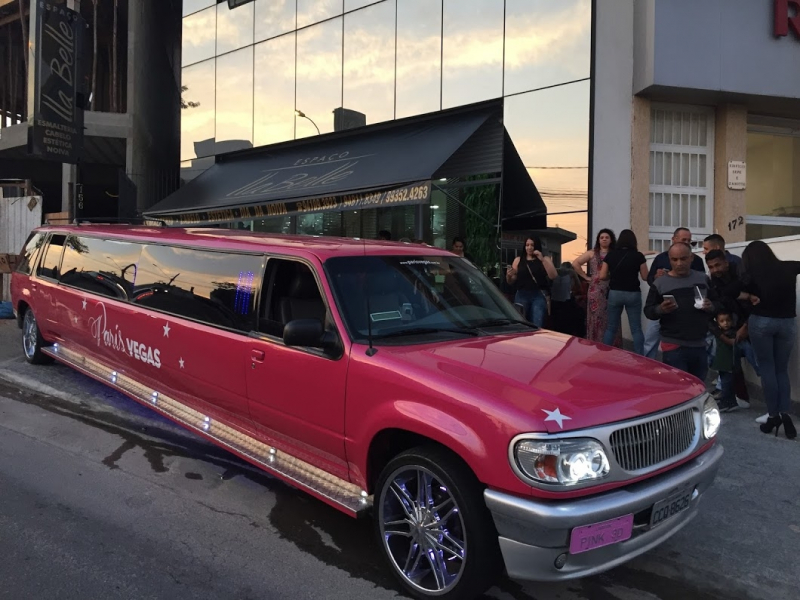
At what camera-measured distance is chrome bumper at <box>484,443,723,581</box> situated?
106 inches

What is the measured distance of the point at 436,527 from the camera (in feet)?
10.1

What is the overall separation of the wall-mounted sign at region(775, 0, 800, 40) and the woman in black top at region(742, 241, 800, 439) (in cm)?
588

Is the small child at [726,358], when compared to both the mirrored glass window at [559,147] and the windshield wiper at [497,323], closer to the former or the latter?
the windshield wiper at [497,323]

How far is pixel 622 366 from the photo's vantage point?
3.54 m

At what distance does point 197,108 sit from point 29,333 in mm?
10984

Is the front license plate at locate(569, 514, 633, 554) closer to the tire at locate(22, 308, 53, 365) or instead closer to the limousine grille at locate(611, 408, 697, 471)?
the limousine grille at locate(611, 408, 697, 471)

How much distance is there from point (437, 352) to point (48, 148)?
606 inches

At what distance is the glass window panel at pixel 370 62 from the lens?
1285cm

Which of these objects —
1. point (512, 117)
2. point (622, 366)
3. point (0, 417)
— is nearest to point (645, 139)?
point (512, 117)

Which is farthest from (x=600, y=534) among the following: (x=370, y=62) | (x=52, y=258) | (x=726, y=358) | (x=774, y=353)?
(x=370, y=62)

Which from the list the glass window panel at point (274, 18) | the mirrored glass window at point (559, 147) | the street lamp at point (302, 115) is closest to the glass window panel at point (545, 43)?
the mirrored glass window at point (559, 147)

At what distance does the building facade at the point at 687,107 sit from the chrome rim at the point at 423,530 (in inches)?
297

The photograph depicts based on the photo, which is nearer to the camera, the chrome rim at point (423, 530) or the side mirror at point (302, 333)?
the chrome rim at point (423, 530)

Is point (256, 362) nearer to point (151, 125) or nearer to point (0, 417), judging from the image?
point (0, 417)
